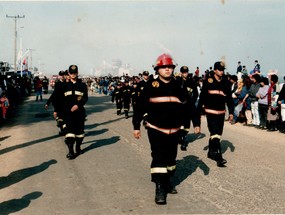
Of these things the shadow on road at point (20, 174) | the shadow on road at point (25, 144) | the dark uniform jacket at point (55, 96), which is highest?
the dark uniform jacket at point (55, 96)

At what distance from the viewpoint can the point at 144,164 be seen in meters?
8.00

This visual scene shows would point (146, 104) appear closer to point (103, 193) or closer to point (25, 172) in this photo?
point (103, 193)

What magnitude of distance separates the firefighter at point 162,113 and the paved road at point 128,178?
515mm

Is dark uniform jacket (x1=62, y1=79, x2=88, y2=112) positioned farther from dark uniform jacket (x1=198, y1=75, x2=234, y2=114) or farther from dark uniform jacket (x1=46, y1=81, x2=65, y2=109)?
dark uniform jacket (x1=198, y1=75, x2=234, y2=114)

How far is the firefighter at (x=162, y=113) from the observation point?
5.57m

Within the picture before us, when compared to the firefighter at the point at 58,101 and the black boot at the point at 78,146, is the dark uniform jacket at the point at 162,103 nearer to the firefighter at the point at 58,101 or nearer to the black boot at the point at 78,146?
the black boot at the point at 78,146

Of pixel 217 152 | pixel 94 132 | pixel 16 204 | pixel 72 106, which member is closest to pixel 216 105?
pixel 217 152

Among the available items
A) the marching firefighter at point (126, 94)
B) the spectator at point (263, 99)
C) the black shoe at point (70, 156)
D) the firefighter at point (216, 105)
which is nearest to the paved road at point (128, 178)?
the black shoe at point (70, 156)

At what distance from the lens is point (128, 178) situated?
6871mm

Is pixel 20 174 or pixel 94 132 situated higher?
pixel 20 174

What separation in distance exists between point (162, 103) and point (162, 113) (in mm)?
147

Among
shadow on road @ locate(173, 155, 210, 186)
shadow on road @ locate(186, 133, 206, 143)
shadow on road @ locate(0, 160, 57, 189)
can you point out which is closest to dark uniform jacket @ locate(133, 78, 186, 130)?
shadow on road @ locate(173, 155, 210, 186)

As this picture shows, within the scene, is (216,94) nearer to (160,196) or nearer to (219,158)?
(219,158)

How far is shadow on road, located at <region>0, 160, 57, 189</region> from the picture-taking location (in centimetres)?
679
